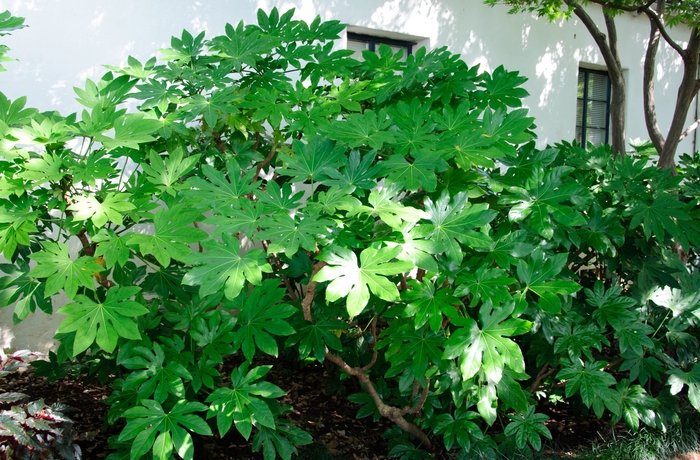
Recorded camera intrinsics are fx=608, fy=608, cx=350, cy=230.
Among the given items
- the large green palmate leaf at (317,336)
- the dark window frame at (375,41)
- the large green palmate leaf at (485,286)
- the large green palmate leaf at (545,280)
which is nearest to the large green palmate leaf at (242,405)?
the large green palmate leaf at (317,336)

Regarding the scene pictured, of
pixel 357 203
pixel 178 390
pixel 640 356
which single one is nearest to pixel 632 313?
pixel 640 356

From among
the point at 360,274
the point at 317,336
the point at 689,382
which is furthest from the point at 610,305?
the point at 360,274

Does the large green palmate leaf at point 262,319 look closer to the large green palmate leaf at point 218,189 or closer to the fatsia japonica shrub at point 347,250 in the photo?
the fatsia japonica shrub at point 347,250

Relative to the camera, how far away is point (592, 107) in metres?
7.49

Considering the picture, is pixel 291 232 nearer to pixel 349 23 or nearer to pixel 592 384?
pixel 592 384

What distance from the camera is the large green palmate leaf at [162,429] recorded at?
2406 mm

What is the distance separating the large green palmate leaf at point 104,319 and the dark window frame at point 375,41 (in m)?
3.91

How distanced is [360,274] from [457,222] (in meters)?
0.51

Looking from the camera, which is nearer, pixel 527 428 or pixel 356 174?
pixel 356 174

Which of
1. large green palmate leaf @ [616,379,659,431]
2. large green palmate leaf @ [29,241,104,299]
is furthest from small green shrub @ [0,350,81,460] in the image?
large green palmate leaf @ [616,379,659,431]

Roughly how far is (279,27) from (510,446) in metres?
2.81

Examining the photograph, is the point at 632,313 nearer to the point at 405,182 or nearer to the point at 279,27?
the point at 405,182

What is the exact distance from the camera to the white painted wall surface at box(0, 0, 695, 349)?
423 centimetres

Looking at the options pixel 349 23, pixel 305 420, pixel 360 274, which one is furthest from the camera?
pixel 349 23
